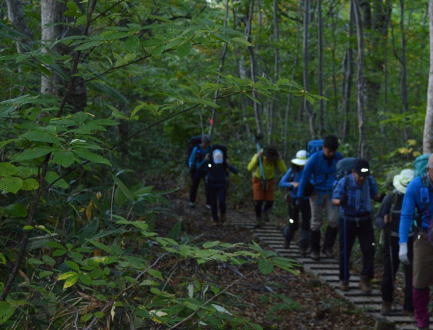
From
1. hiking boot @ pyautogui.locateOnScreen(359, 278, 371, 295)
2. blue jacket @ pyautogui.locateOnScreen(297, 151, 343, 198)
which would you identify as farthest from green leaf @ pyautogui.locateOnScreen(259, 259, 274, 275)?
blue jacket @ pyautogui.locateOnScreen(297, 151, 343, 198)

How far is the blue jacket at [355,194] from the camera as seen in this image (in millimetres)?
8047

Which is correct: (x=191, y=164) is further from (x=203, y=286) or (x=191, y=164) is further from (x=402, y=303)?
(x=203, y=286)

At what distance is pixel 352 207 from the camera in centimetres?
813

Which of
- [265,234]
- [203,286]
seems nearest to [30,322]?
[203,286]

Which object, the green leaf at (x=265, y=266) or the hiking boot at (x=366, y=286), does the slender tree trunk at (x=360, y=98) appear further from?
the green leaf at (x=265, y=266)

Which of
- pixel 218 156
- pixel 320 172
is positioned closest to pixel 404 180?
pixel 320 172

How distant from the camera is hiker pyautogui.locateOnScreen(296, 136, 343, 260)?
30.8 ft

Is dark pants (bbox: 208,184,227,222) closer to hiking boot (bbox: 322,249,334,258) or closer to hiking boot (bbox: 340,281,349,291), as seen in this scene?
hiking boot (bbox: 322,249,334,258)

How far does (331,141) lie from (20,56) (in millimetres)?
6973

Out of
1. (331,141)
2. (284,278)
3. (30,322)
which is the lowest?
(284,278)

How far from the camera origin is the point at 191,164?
14109 mm

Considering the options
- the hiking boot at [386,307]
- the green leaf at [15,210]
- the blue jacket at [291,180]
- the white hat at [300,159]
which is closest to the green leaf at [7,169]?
the green leaf at [15,210]

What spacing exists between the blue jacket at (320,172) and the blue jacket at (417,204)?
11.3ft

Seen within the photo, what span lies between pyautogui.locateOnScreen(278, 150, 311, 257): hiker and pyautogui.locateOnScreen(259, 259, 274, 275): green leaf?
7814 millimetres
